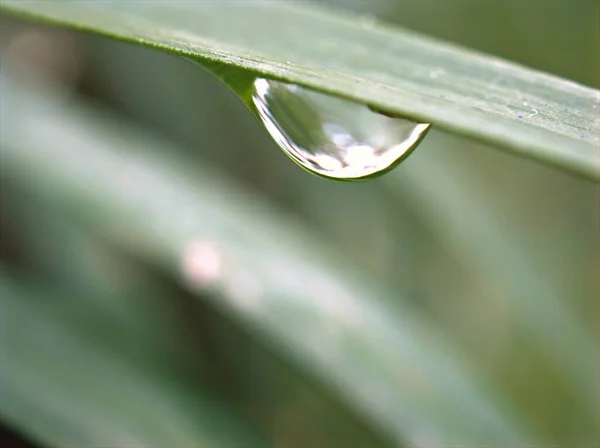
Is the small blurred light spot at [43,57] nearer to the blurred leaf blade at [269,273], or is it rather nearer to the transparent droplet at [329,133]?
the blurred leaf blade at [269,273]

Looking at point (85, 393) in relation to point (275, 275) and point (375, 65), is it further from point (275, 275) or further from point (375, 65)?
point (375, 65)

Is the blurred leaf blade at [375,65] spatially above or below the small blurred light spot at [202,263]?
below

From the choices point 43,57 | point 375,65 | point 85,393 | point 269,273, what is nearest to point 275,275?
point 269,273

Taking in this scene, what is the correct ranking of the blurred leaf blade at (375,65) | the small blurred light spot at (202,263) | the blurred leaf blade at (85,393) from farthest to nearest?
the small blurred light spot at (202,263) → the blurred leaf blade at (85,393) → the blurred leaf blade at (375,65)

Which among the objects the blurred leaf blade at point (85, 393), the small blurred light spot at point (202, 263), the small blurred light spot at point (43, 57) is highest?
the small blurred light spot at point (43, 57)

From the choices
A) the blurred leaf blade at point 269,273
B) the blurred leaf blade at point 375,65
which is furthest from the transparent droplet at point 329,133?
the blurred leaf blade at point 269,273

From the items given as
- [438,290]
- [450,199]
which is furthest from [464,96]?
[438,290]

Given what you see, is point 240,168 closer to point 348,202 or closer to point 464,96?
point 348,202
